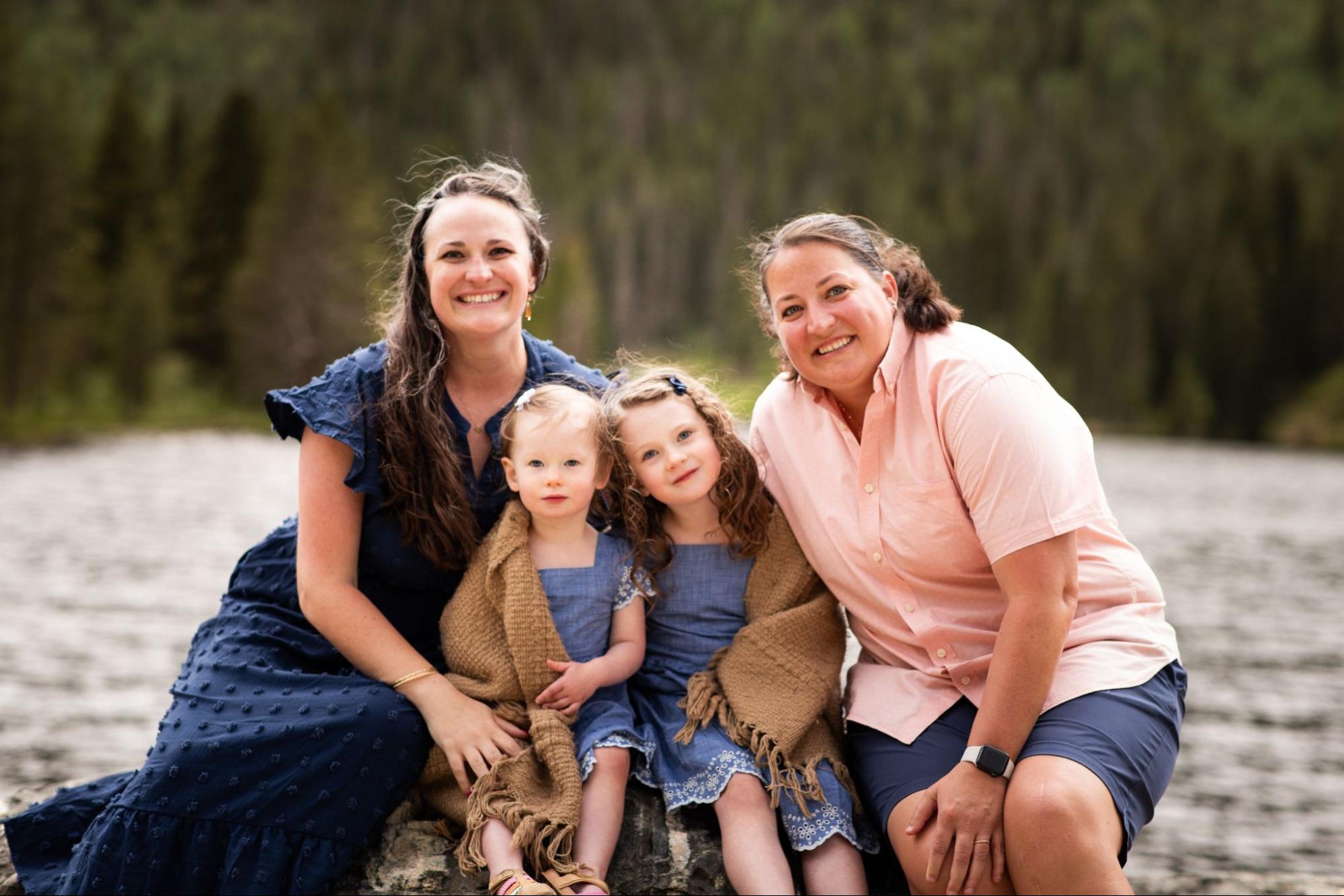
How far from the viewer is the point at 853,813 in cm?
313

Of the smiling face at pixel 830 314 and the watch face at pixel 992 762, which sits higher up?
the smiling face at pixel 830 314

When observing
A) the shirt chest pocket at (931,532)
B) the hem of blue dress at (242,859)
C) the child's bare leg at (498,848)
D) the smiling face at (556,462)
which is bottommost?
the hem of blue dress at (242,859)

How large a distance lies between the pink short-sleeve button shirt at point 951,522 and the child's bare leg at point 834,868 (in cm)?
33

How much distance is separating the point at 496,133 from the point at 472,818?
397 ft

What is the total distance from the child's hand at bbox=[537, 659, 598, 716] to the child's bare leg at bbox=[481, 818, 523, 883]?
0.32 meters

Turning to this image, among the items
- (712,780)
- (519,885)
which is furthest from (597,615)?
(519,885)

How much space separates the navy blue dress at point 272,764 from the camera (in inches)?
119

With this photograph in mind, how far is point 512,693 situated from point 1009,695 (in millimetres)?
1270

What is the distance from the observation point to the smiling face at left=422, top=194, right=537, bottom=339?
3404 millimetres

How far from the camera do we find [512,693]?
317cm

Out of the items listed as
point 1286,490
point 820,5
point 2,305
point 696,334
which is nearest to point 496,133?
point 696,334

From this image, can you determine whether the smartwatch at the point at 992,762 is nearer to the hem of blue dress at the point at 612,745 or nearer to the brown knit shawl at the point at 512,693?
the hem of blue dress at the point at 612,745

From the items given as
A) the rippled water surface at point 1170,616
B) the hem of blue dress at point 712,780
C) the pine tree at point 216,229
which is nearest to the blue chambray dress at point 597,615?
the hem of blue dress at point 712,780

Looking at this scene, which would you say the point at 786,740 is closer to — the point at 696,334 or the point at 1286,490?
the point at 1286,490
